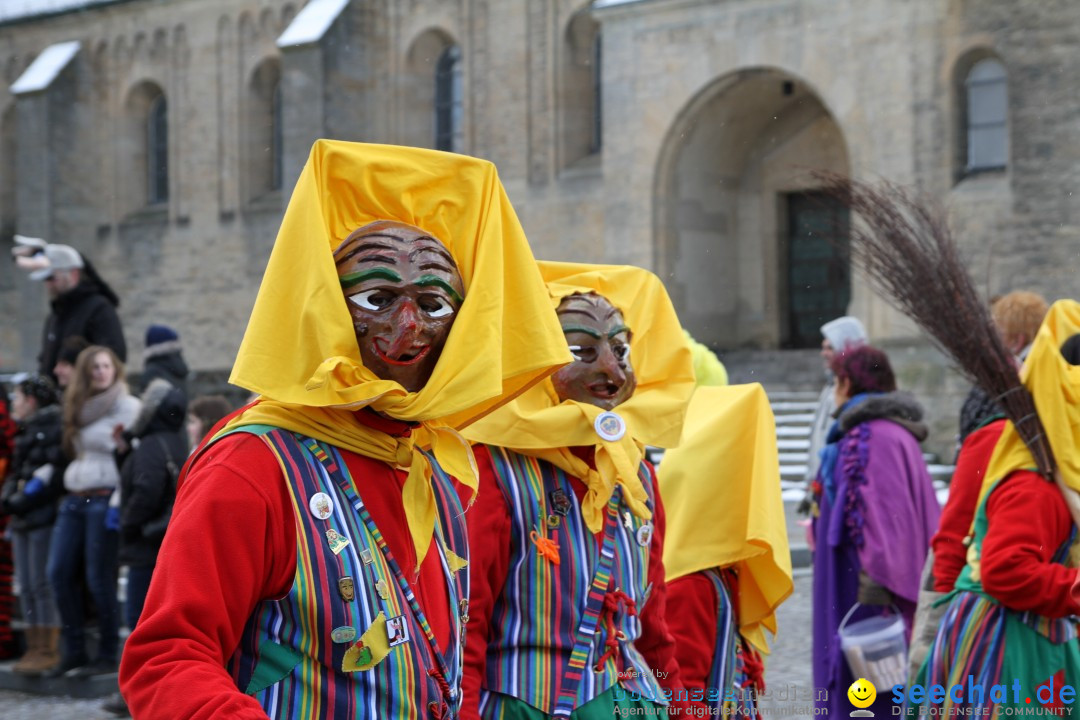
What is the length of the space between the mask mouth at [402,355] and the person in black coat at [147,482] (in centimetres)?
515

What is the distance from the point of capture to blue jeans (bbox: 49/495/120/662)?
809cm

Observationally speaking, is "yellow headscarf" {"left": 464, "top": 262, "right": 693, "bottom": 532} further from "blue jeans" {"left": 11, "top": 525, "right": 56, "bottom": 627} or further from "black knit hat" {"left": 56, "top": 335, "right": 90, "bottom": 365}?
"black knit hat" {"left": 56, "top": 335, "right": 90, "bottom": 365}

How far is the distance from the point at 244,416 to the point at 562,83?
20.7 meters

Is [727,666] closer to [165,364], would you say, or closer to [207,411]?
[207,411]

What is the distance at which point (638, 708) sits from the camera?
10.5 ft

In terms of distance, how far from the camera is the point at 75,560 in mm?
8234

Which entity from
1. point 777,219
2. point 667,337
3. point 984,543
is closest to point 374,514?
point 667,337

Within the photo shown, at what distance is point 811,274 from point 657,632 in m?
18.7

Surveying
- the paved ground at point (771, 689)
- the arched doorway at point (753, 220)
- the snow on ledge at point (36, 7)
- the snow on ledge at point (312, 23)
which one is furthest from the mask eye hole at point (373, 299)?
the snow on ledge at point (36, 7)

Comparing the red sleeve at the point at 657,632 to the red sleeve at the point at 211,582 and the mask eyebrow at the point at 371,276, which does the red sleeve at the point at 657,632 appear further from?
the red sleeve at the point at 211,582

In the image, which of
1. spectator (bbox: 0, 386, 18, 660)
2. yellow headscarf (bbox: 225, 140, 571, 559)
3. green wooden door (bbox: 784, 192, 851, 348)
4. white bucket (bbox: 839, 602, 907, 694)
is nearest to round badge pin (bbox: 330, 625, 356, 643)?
yellow headscarf (bbox: 225, 140, 571, 559)

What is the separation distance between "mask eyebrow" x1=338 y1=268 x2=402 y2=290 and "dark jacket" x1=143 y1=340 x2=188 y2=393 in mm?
6237

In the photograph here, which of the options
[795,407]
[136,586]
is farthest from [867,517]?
[795,407]

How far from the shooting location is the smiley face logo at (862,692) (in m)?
5.29
